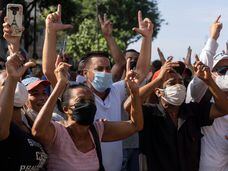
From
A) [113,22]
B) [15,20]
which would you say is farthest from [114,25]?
[15,20]

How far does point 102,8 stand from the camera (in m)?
48.6

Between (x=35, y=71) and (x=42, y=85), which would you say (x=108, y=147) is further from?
(x=35, y=71)

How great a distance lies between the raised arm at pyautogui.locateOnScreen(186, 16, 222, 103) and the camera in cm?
529

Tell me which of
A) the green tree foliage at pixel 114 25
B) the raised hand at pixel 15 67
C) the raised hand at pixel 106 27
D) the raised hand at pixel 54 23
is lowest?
the green tree foliage at pixel 114 25

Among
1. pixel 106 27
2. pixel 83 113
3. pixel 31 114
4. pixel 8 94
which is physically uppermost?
pixel 106 27

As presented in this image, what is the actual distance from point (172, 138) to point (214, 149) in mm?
449

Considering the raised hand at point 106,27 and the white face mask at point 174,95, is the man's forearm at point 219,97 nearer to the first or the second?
the white face mask at point 174,95

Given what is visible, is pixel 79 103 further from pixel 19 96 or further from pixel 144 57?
pixel 144 57

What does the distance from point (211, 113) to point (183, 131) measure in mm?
305

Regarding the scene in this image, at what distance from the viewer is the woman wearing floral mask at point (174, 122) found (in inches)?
197

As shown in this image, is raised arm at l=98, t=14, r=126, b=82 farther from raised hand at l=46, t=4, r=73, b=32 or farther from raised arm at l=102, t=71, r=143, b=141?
raised arm at l=102, t=71, r=143, b=141

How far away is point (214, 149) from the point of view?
5.20 m

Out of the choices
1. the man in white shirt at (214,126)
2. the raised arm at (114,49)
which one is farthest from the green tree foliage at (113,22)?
the man in white shirt at (214,126)

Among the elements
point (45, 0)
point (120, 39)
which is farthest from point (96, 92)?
point (120, 39)
